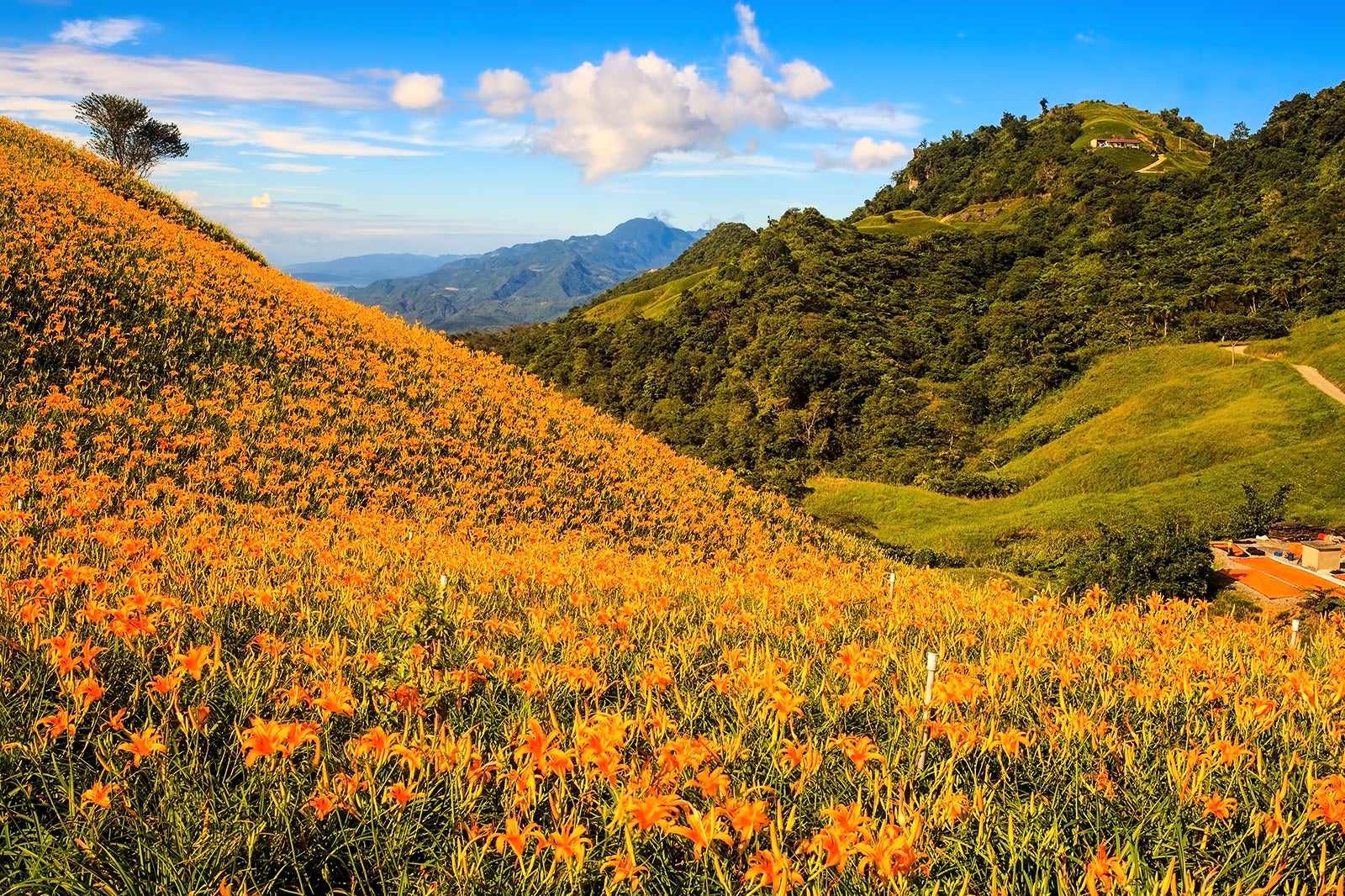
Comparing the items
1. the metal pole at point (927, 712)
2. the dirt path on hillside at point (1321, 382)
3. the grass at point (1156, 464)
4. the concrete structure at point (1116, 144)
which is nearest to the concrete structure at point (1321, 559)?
the grass at point (1156, 464)

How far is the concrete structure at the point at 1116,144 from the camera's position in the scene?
98037 mm

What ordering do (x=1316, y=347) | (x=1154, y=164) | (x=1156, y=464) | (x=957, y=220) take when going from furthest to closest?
(x=957, y=220)
(x=1154, y=164)
(x=1316, y=347)
(x=1156, y=464)

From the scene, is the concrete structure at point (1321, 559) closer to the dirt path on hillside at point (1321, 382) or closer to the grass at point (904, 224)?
the dirt path on hillside at point (1321, 382)

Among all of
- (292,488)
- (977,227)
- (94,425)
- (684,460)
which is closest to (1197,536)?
(684,460)

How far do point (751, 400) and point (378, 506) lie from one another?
56123mm

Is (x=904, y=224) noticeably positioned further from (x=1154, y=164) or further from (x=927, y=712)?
(x=927, y=712)

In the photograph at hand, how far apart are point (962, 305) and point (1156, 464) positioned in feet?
126

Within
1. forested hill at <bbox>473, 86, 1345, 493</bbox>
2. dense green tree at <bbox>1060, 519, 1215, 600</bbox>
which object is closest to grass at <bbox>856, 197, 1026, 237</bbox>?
forested hill at <bbox>473, 86, 1345, 493</bbox>

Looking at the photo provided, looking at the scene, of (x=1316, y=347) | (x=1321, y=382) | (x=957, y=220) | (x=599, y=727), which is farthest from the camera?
(x=957, y=220)

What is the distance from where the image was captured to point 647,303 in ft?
327

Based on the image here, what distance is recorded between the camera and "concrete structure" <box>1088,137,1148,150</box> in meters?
98.0

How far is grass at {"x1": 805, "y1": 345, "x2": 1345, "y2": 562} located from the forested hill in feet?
13.5

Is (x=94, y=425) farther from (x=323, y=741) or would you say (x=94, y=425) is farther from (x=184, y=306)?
(x=323, y=741)

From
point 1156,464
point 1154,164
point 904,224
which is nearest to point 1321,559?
point 1156,464
